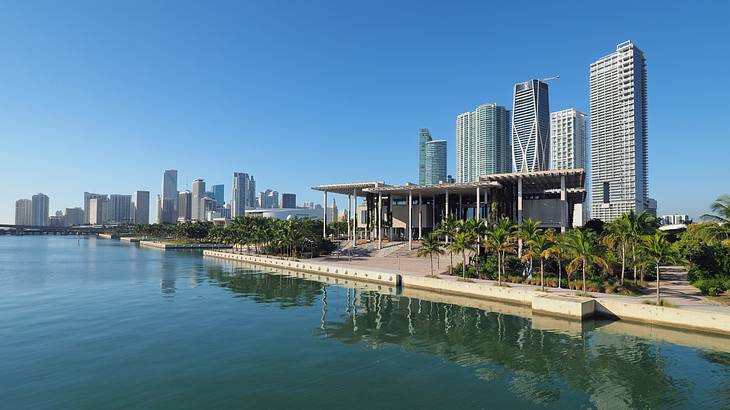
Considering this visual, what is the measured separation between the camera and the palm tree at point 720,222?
38.8 metres

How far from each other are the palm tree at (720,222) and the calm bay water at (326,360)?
1671cm

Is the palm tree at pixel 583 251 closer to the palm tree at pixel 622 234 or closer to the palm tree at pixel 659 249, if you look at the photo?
the palm tree at pixel 622 234

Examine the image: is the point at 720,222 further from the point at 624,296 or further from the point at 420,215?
the point at 420,215

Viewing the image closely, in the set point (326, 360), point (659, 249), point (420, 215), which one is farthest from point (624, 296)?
point (420, 215)

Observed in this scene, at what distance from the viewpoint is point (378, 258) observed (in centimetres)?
8856

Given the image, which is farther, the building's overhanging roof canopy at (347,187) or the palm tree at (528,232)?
the building's overhanging roof canopy at (347,187)

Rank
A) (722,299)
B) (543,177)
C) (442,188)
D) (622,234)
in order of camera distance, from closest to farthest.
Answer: (722,299) → (622,234) → (543,177) → (442,188)

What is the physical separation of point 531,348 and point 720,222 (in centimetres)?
2710

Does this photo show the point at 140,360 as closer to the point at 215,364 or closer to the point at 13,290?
the point at 215,364

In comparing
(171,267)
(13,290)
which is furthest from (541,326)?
(171,267)

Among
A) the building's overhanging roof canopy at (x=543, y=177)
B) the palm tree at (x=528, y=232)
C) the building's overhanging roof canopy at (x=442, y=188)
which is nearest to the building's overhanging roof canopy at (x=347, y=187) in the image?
the building's overhanging roof canopy at (x=442, y=188)

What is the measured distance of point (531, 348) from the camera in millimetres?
29438

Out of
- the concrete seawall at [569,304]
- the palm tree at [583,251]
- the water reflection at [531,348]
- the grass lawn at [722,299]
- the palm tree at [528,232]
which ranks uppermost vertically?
the palm tree at [528,232]

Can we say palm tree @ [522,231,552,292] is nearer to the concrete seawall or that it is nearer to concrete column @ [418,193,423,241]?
the concrete seawall
